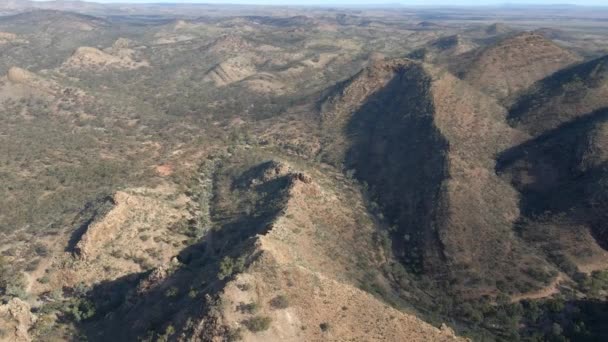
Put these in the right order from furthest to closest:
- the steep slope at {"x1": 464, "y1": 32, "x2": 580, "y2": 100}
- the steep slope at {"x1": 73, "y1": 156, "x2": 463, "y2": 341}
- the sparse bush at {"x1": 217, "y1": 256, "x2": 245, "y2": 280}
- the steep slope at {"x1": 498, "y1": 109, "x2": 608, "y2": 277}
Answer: the steep slope at {"x1": 464, "y1": 32, "x2": 580, "y2": 100} → the steep slope at {"x1": 498, "y1": 109, "x2": 608, "y2": 277} → the sparse bush at {"x1": 217, "y1": 256, "x2": 245, "y2": 280} → the steep slope at {"x1": 73, "y1": 156, "x2": 463, "y2": 341}

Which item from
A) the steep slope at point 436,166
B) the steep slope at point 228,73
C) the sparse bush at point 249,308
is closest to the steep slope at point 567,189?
the steep slope at point 436,166

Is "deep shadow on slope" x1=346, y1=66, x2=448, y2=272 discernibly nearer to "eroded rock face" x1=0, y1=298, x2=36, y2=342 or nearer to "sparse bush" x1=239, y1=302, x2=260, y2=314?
"sparse bush" x1=239, y1=302, x2=260, y2=314

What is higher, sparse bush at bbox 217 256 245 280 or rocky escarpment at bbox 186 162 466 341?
sparse bush at bbox 217 256 245 280

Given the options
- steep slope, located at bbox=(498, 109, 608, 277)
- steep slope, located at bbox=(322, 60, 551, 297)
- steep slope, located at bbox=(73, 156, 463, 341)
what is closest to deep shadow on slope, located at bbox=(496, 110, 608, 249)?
steep slope, located at bbox=(498, 109, 608, 277)

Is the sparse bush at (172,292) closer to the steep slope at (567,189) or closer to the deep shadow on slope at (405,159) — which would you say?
the deep shadow on slope at (405,159)

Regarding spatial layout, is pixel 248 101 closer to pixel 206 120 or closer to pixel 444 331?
pixel 206 120

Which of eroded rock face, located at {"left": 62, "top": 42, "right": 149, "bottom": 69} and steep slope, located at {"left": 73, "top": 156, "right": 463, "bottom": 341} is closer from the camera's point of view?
steep slope, located at {"left": 73, "top": 156, "right": 463, "bottom": 341}

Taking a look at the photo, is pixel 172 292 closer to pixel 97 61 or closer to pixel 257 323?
pixel 257 323

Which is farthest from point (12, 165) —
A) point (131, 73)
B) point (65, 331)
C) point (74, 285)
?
point (131, 73)
